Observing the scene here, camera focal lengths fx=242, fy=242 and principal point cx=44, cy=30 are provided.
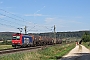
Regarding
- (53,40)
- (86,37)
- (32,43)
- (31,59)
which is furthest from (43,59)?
(86,37)

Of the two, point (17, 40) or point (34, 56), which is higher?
point (17, 40)

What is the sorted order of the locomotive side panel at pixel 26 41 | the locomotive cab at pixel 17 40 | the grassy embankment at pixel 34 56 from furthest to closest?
the locomotive side panel at pixel 26 41 → the locomotive cab at pixel 17 40 → the grassy embankment at pixel 34 56

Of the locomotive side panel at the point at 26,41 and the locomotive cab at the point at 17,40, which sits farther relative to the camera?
the locomotive side panel at the point at 26,41

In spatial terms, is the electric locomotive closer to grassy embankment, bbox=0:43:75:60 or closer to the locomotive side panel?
the locomotive side panel

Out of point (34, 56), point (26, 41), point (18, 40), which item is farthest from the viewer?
point (26, 41)

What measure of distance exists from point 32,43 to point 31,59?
138 ft

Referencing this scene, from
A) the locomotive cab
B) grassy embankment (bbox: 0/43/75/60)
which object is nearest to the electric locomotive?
the locomotive cab

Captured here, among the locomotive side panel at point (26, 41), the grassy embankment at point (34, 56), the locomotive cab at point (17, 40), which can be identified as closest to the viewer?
the grassy embankment at point (34, 56)

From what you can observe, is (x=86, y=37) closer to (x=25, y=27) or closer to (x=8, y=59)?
(x=25, y=27)

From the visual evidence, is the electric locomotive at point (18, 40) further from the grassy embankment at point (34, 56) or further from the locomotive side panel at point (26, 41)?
the grassy embankment at point (34, 56)

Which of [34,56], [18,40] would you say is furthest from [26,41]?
[34,56]

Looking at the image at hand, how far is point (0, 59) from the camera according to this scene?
→ 22531 millimetres

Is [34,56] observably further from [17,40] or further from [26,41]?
[26,41]

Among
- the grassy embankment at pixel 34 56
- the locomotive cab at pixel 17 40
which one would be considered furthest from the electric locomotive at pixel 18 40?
the grassy embankment at pixel 34 56
